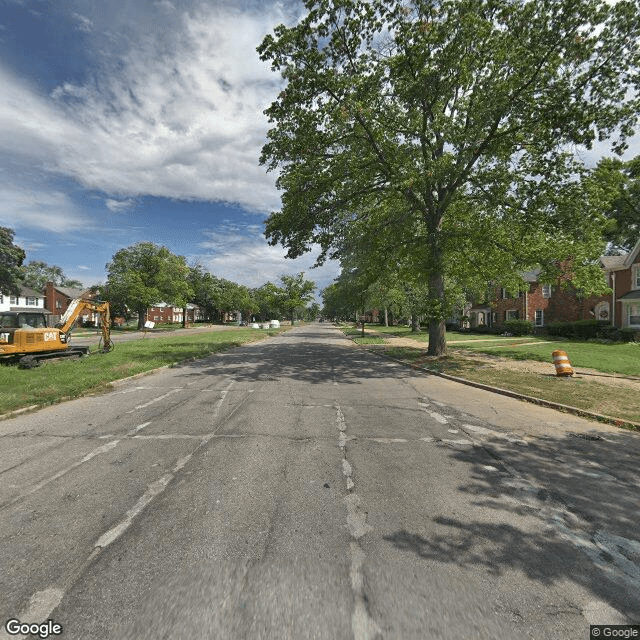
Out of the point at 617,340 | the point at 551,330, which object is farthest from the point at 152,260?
the point at 617,340

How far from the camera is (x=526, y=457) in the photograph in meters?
5.26

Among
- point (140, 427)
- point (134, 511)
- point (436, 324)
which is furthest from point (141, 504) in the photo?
point (436, 324)

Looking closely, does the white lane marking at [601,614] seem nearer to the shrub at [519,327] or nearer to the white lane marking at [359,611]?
the white lane marking at [359,611]

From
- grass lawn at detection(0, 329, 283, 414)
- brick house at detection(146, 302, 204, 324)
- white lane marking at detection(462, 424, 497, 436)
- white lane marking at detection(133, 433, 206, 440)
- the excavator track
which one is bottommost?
white lane marking at detection(462, 424, 497, 436)

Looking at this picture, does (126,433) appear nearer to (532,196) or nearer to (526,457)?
(526,457)

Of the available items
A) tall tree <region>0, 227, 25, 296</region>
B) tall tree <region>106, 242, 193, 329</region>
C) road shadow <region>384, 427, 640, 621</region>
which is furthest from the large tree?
tall tree <region>106, 242, 193, 329</region>

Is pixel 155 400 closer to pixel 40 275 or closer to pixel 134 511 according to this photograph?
pixel 134 511

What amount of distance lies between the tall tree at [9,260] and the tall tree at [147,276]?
14.4 metres

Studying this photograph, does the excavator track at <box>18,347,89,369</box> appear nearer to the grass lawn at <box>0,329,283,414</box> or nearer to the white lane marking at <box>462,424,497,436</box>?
the grass lawn at <box>0,329,283,414</box>

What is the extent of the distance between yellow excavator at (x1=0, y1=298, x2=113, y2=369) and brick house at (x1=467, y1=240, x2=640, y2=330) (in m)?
21.2

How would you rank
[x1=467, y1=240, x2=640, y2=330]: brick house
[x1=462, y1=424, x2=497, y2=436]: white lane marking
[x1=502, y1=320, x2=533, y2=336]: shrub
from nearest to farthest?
[x1=462, y1=424, x2=497, y2=436]: white lane marking
[x1=467, y1=240, x2=640, y2=330]: brick house
[x1=502, y1=320, x2=533, y2=336]: shrub

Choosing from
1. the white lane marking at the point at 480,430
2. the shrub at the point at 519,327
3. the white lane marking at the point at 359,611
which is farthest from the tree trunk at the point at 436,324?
the shrub at the point at 519,327

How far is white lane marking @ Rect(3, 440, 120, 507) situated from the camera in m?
3.98

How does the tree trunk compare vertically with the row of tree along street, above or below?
below
